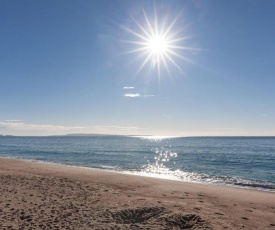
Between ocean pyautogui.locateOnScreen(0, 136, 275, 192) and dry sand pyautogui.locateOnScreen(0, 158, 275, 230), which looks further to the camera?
ocean pyautogui.locateOnScreen(0, 136, 275, 192)

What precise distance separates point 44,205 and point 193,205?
6692 millimetres

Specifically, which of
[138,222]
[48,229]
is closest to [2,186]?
[48,229]

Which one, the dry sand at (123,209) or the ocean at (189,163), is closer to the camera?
the dry sand at (123,209)

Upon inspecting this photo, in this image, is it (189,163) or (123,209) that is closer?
(123,209)

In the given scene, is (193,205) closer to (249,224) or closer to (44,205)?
(249,224)

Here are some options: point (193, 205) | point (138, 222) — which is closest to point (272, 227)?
point (193, 205)

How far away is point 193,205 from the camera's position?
13.7 metres

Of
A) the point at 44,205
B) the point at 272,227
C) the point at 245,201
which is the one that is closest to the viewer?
the point at 272,227

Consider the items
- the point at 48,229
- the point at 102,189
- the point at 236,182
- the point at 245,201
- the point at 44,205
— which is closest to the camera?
the point at 48,229

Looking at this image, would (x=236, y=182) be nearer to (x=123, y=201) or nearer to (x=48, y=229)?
(x=123, y=201)

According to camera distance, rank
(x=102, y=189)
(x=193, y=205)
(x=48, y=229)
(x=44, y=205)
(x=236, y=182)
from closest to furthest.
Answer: (x=48, y=229) → (x=44, y=205) → (x=193, y=205) → (x=102, y=189) → (x=236, y=182)

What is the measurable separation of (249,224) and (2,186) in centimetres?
1376

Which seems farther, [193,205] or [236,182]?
[236,182]

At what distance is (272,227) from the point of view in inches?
424
